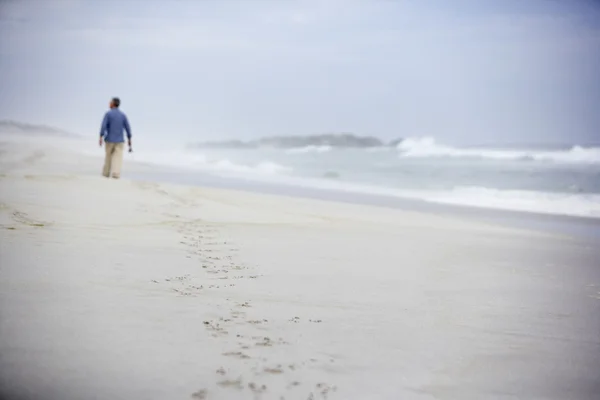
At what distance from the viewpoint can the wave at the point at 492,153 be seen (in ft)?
34.7

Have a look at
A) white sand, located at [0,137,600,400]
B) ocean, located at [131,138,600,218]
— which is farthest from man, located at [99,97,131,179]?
ocean, located at [131,138,600,218]

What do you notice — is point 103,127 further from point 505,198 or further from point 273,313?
point 505,198

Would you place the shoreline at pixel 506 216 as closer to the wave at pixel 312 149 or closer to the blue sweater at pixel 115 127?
the blue sweater at pixel 115 127

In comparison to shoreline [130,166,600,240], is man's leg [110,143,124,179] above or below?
above

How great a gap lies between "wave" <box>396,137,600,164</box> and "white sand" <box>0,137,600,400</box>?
24.0ft

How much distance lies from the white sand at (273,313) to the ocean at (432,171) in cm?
471

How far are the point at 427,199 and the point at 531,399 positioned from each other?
262 inches

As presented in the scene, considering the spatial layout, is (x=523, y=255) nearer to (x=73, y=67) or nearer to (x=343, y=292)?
(x=343, y=292)

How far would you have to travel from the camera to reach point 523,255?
150 inches

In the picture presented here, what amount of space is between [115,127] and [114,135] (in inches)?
3.6

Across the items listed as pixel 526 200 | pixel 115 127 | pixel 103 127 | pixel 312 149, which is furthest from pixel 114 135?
pixel 312 149

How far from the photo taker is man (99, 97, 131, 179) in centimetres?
644

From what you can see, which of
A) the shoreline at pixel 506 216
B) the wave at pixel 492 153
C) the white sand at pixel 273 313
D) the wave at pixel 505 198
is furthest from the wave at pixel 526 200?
the white sand at pixel 273 313

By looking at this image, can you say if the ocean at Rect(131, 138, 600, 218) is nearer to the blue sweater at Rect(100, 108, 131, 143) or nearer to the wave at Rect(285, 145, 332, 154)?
the wave at Rect(285, 145, 332, 154)
